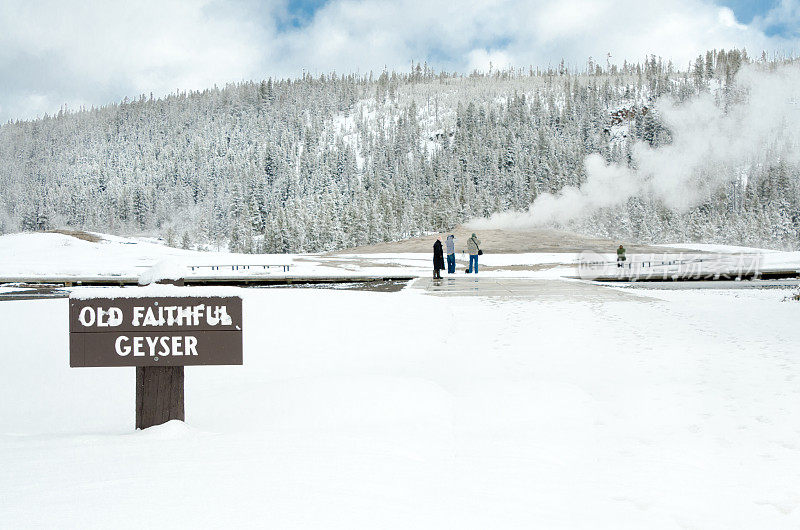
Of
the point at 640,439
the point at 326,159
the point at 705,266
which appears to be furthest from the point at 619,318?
the point at 326,159

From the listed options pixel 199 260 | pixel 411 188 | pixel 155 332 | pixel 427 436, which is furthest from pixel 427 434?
pixel 411 188

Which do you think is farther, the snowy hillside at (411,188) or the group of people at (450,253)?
the snowy hillside at (411,188)

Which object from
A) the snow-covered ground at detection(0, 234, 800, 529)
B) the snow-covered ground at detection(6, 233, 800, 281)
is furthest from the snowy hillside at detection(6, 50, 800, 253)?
the snow-covered ground at detection(0, 234, 800, 529)

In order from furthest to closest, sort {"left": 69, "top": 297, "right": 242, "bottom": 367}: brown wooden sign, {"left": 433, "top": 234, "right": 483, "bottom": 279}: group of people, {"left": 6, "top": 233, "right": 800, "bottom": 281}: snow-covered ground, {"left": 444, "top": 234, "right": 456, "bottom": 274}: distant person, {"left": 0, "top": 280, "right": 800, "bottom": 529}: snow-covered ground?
{"left": 6, "top": 233, "right": 800, "bottom": 281}: snow-covered ground, {"left": 444, "top": 234, "right": 456, "bottom": 274}: distant person, {"left": 433, "top": 234, "right": 483, "bottom": 279}: group of people, {"left": 69, "top": 297, "right": 242, "bottom": 367}: brown wooden sign, {"left": 0, "top": 280, "right": 800, "bottom": 529}: snow-covered ground

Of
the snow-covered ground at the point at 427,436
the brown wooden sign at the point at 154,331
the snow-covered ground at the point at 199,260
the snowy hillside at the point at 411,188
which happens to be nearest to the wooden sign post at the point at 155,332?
the brown wooden sign at the point at 154,331

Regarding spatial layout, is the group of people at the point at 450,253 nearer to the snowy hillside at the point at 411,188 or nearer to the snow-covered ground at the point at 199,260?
the snow-covered ground at the point at 199,260

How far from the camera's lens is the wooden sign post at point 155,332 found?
4.17 meters

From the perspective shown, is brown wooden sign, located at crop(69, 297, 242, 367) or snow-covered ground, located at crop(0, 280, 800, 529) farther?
brown wooden sign, located at crop(69, 297, 242, 367)

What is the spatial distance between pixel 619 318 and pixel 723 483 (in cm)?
820

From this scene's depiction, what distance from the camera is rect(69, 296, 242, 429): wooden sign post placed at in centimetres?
417

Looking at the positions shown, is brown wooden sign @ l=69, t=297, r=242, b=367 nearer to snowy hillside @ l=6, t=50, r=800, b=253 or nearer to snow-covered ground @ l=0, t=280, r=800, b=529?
snow-covered ground @ l=0, t=280, r=800, b=529

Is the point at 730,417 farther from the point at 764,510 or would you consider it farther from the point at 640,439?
the point at 764,510

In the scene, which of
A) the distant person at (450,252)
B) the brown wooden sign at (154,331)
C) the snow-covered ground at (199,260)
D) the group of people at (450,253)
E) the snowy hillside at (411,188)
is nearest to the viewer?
the brown wooden sign at (154,331)

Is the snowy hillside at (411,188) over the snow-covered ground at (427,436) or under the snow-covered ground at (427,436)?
over
